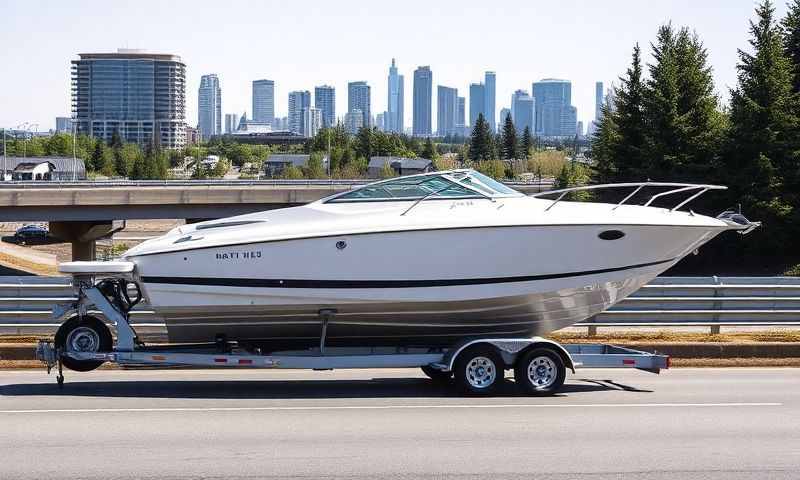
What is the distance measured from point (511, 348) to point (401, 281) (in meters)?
1.40

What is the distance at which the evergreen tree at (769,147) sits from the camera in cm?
3588

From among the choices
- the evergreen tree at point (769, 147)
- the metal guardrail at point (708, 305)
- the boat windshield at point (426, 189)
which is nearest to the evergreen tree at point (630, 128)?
the evergreen tree at point (769, 147)

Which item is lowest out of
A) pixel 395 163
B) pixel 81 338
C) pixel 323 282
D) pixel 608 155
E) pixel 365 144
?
pixel 81 338

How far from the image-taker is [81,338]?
11.8 m

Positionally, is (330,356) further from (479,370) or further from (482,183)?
(482,183)

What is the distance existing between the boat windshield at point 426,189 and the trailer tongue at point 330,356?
1.52 metres

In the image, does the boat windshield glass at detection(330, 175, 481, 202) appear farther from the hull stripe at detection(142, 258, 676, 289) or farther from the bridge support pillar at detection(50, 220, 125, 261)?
the bridge support pillar at detection(50, 220, 125, 261)

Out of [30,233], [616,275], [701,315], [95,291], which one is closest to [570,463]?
[616,275]

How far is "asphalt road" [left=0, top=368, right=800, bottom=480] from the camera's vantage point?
8.38 metres

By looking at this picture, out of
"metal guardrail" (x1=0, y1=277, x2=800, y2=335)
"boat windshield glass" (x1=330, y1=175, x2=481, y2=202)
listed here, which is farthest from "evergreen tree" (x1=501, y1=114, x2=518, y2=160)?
"boat windshield glass" (x1=330, y1=175, x2=481, y2=202)

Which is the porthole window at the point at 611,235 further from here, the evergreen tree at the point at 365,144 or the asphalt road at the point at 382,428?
the evergreen tree at the point at 365,144

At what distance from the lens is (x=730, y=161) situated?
38156 millimetres

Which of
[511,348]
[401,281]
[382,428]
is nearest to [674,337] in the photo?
[511,348]

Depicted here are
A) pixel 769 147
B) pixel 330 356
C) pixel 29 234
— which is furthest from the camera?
pixel 29 234
